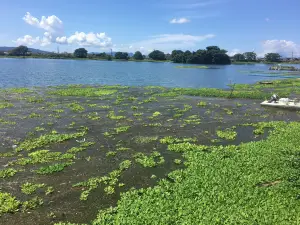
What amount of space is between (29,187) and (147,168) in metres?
5.96

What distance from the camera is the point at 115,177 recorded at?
44.1ft

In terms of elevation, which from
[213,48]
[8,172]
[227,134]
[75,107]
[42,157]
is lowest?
[8,172]

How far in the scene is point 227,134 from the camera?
20109 mm

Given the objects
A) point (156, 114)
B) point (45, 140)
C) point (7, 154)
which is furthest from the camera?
point (156, 114)

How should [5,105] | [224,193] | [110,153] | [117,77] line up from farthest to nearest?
1. [117,77]
2. [5,105]
3. [110,153]
4. [224,193]

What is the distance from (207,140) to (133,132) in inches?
230

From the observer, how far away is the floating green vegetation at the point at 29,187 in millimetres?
11953

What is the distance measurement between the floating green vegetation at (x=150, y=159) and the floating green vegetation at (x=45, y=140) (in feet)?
19.8

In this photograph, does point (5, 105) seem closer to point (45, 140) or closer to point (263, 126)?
point (45, 140)

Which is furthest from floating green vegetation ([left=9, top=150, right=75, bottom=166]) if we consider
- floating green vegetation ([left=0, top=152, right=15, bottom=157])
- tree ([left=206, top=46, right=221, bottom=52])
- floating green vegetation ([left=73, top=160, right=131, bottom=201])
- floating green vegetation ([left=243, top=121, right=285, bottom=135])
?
tree ([left=206, top=46, right=221, bottom=52])

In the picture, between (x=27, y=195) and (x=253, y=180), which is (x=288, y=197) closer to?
(x=253, y=180)

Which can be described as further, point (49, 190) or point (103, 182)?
point (103, 182)

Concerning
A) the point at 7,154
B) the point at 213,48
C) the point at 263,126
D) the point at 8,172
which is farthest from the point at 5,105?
the point at 213,48

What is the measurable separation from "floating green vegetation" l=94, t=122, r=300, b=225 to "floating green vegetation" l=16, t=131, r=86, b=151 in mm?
8898
